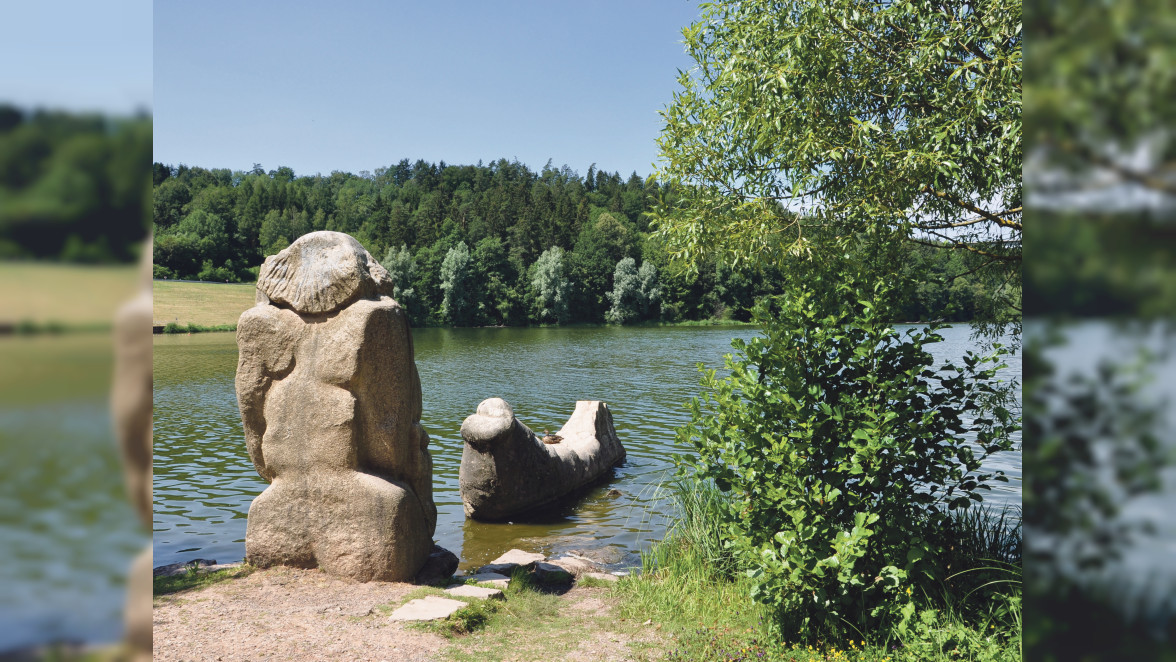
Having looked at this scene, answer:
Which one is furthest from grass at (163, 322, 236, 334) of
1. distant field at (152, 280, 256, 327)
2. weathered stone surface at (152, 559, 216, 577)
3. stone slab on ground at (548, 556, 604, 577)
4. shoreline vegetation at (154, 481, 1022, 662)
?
shoreline vegetation at (154, 481, 1022, 662)

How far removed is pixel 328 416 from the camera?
7.44 meters

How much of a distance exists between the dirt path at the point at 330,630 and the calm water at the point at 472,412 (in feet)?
5.67

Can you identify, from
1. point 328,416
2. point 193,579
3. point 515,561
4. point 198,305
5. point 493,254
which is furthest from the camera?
point 493,254

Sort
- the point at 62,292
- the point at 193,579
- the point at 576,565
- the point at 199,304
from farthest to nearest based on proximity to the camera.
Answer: the point at 199,304
the point at 576,565
the point at 193,579
the point at 62,292

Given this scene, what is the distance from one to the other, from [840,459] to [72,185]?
18.5ft

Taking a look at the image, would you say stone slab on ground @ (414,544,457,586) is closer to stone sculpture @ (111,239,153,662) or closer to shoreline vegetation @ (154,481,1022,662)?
shoreline vegetation @ (154,481,1022,662)

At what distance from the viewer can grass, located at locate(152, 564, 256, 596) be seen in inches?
277

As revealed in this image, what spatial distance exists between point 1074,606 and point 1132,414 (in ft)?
0.84

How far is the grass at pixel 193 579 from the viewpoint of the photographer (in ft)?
23.0

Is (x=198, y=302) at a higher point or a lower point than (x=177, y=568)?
higher

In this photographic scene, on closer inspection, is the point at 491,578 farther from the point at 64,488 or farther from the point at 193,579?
the point at 64,488

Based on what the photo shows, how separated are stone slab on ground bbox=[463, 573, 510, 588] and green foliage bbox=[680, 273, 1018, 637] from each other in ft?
8.81

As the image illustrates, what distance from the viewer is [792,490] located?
5672mm

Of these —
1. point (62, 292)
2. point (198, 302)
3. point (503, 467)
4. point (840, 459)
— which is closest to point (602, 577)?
point (503, 467)
